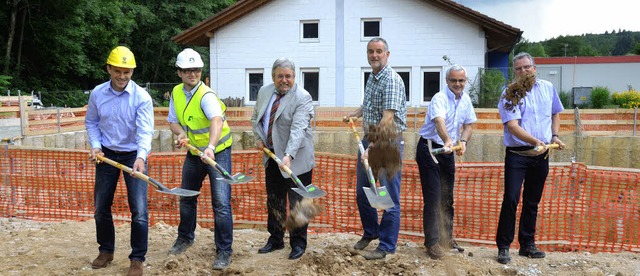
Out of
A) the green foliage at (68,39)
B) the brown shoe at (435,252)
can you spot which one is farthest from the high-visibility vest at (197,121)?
the green foliage at (68,39)

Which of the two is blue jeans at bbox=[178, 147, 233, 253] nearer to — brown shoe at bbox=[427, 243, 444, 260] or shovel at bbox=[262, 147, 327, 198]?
shovel at bbox=[262, 147, 327, 198]

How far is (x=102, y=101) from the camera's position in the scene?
5.03 metres

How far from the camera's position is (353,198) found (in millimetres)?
7328

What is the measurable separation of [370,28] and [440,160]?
16612 mm

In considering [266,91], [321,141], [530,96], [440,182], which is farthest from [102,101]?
[321,141]

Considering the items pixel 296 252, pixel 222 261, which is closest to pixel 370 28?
pixel 296 252

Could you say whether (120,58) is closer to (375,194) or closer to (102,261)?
(102,261)

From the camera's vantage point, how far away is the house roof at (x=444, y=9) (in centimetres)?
2002

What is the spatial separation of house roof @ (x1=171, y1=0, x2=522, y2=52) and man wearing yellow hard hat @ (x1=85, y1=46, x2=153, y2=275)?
1631 cm

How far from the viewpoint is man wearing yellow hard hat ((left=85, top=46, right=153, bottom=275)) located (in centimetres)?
498

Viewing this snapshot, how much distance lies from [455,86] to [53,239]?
4410 millimetres

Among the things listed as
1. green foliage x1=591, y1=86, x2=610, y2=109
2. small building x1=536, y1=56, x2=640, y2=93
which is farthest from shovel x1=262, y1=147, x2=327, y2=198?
small building x1=536, y1=56, x2=640, y2=93

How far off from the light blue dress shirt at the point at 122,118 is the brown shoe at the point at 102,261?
101cm

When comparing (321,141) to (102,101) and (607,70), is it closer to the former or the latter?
(102,101)
